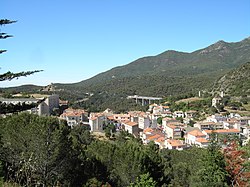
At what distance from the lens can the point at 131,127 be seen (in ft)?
151

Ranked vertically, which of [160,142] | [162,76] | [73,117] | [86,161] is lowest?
[160,142]

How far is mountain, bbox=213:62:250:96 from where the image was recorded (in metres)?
58.9

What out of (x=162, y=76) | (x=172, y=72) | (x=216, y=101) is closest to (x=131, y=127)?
(x=216, y=101)

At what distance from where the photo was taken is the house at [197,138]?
37.4m

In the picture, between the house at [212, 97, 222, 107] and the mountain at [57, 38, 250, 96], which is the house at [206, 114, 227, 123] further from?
the mountain at [57, 38, 250, 96]

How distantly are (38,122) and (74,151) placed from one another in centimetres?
212

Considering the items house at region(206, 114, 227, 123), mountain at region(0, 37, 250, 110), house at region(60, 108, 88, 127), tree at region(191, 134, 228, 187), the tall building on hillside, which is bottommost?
house at region(206, 114, 227, 123)

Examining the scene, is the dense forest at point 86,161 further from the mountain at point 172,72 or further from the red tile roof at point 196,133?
the mountain at point 172,72

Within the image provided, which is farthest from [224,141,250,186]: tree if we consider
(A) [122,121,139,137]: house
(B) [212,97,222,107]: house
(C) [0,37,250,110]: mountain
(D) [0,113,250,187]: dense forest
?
(C) [0,37,250,110]: mountain

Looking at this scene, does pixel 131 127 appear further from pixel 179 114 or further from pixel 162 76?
pixel 162 76

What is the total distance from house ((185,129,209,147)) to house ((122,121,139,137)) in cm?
915

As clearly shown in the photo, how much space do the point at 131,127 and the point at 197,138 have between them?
37.7 feet

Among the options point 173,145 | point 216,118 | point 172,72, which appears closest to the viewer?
point 173,145

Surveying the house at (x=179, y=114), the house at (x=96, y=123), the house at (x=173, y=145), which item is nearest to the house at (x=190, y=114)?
the house at (x=179, y=114)
